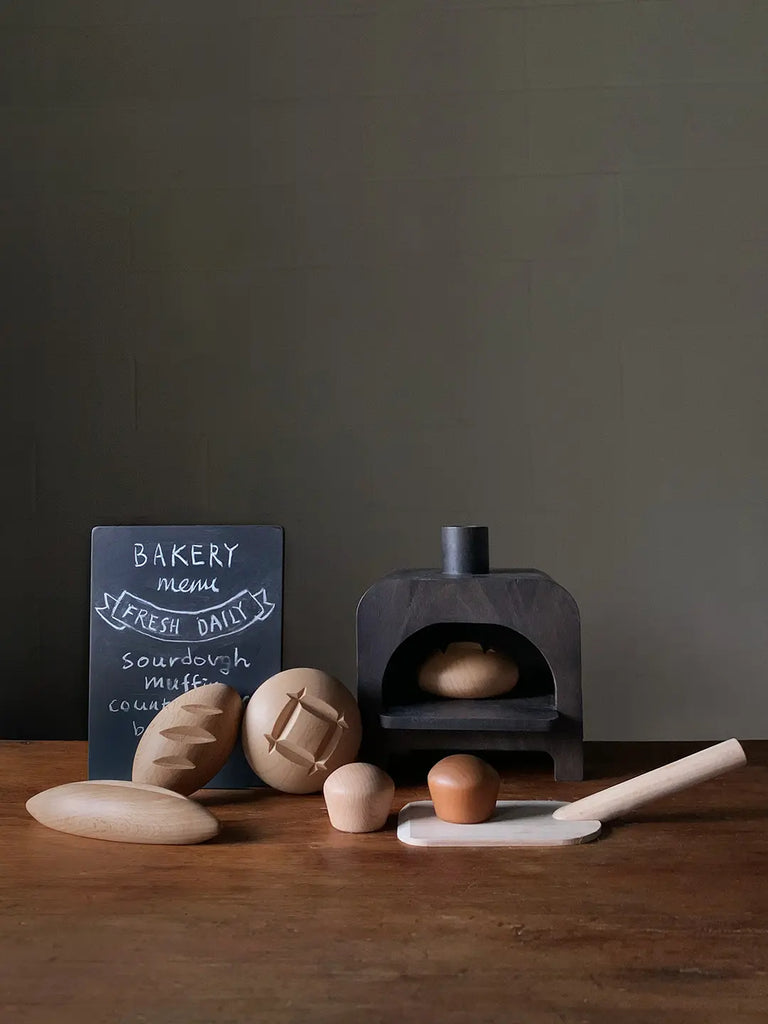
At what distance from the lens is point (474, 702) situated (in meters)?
1.17

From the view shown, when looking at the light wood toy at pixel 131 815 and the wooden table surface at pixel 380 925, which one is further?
the light wood toy at pixel 131 815

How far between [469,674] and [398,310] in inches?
50.0

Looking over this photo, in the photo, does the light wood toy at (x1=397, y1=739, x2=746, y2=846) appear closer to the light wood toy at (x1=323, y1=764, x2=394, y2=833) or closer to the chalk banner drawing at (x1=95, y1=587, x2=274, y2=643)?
the light wood toy at (x1=323, y1=764, x2=394, y2=833)

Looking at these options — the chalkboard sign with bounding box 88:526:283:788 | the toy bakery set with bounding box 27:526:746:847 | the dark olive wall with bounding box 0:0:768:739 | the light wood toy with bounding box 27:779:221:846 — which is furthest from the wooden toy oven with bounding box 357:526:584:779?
the dark olive wall with bounding box 0:0:768:739

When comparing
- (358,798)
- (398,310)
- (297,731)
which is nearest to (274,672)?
(297,731)

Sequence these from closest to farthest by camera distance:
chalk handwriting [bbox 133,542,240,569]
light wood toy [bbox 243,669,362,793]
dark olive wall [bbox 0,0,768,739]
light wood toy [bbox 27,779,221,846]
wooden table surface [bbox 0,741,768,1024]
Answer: wooden table surface [bbox 0,741,768,1024], light wood toy [bbox 27,779,221,846], light wood toy [bbox 243,669,362,793], chalk handwriting [bbox 133,542,240,569], dark olive wall [bbox 0,0,768,739]

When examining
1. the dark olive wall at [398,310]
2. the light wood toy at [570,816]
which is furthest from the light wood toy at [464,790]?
the dark olive wall at [398,310]

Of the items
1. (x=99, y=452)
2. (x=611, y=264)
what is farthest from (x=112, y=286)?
(x=611, y=264)

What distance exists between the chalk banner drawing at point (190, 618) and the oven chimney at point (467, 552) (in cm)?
22

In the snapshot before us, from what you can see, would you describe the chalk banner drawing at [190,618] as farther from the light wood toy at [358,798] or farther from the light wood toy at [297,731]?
the light wood toy at [358,798]

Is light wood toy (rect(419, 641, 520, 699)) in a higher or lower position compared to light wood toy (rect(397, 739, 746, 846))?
higher

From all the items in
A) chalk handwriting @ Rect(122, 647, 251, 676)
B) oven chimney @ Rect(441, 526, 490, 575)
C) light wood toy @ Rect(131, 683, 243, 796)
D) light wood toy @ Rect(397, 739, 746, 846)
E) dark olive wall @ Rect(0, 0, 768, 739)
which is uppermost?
dark olive wall @ Rect(0, 0, 768, 739)

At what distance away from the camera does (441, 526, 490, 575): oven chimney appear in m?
1.18

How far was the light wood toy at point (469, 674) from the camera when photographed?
116 cm
